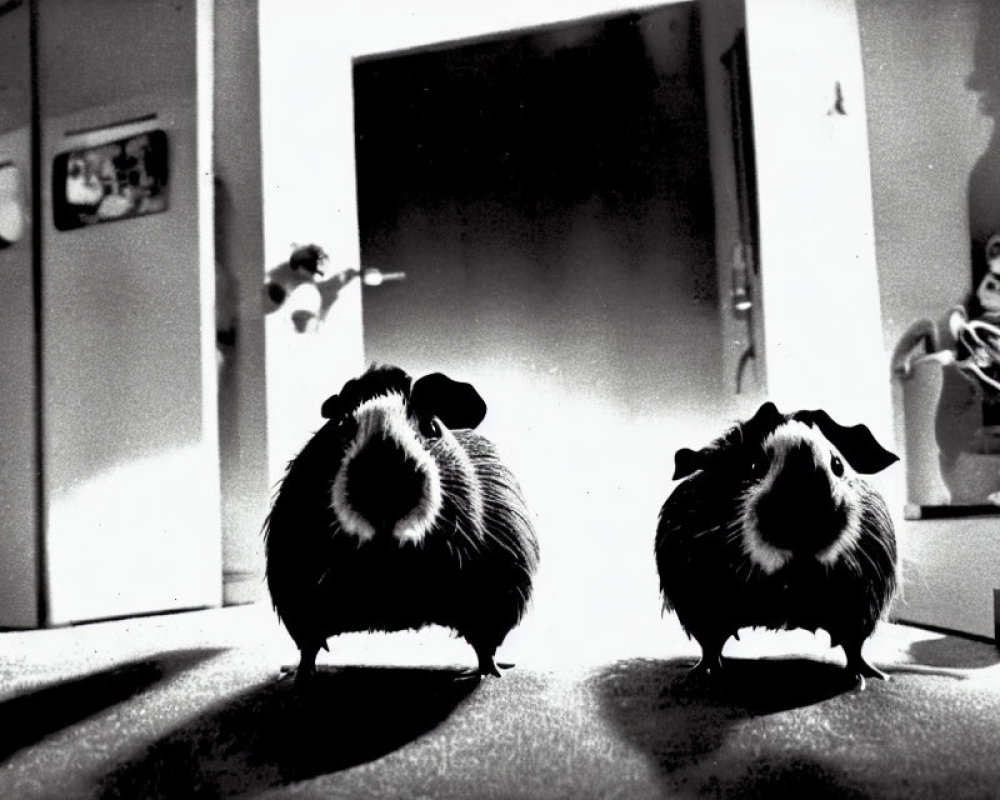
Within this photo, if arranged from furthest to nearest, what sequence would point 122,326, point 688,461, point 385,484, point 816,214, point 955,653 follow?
point 122,326 < point 816,214 < point 955,653 < point 688,461 < point 385,484

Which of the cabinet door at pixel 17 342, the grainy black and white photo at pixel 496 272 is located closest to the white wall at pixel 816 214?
the grainy black and white photo at pixel 496 272

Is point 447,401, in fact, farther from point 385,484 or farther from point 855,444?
point 855,444

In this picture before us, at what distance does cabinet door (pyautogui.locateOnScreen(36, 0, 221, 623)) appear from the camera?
4.10 feet

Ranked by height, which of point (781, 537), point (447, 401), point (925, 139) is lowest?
point (781, 537)

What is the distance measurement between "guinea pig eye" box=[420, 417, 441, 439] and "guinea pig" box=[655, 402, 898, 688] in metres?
0.20

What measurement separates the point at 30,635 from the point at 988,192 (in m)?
1.39

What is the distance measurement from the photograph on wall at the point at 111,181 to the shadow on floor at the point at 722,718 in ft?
3.22

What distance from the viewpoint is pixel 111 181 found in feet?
4.20

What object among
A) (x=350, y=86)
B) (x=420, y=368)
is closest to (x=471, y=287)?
(x=420, y=368)

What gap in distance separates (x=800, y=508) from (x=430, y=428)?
29 cm

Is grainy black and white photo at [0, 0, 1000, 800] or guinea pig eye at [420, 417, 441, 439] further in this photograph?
grainy black and white photo at [0, 0, 1000, 800]

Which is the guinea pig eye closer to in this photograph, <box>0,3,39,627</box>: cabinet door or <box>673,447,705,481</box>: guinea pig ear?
<box>673,447,705,481</box>: guinea pig ear

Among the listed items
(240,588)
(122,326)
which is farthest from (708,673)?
(122,326)

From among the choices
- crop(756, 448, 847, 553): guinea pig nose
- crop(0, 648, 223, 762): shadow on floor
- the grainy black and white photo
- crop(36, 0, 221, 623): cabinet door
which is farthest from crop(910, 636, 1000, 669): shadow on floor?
crop(36, 0, 221, 623): cabinet door
